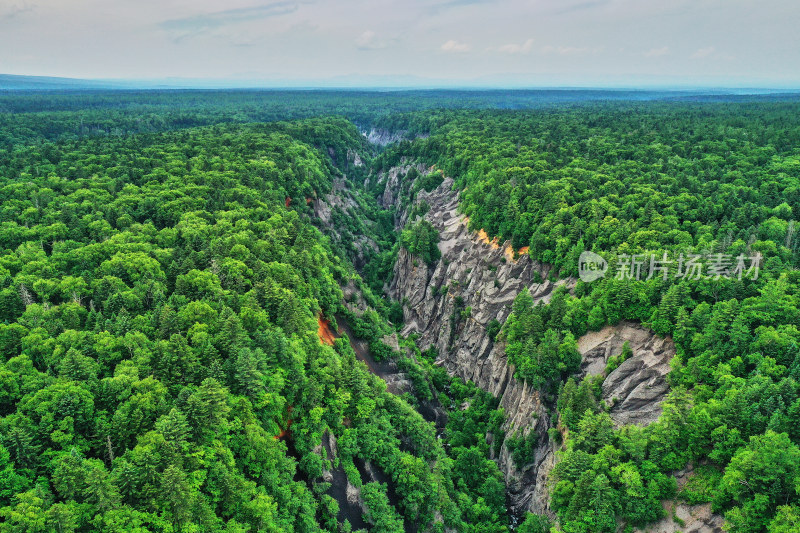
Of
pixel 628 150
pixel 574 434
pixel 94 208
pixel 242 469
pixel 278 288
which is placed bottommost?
pixel 574 434

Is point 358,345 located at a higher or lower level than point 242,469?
lower

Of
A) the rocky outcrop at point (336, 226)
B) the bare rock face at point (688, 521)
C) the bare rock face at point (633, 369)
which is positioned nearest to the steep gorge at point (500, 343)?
the bare rock face at point (633, 369)

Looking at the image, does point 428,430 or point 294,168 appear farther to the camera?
point 294,168

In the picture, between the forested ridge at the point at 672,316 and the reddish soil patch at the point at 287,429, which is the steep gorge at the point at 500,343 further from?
the reddish soil patch at the point at 287,429

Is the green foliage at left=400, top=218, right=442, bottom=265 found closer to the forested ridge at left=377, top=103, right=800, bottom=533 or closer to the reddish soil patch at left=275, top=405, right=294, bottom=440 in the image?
the forested ridge at left=377, top=103, right=800, bottom=533

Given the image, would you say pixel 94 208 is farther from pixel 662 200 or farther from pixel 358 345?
pixel 662 200

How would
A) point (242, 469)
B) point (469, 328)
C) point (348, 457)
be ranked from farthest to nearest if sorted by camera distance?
point (469, 328) → point (348, 457) → point (242, 469)

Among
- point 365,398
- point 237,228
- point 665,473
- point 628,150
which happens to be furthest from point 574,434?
point 628,150
